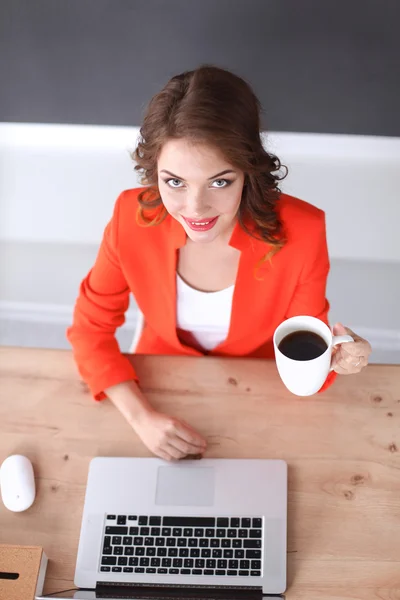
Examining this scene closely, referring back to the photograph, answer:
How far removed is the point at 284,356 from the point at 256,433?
12.4 inches

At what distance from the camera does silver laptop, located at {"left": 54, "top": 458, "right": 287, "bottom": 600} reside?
3.53 feet

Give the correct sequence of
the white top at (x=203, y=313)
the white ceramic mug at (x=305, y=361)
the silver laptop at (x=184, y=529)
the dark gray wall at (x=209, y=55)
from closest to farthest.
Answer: the white ceramic mug at (x=305, y=361) < the silver laptop at (x=184, y=529) < the white top at (x=203, y=313) < the dark gray wall at (x=209, y=55)

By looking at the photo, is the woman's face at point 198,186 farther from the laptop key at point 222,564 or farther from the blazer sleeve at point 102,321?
Result: the laptop key at point 222,564

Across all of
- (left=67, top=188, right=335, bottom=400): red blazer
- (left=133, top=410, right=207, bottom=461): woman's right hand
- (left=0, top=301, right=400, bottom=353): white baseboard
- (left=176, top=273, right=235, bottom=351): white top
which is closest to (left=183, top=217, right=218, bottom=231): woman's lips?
(left=67, top=188, right=335, bottom=400): red blazer

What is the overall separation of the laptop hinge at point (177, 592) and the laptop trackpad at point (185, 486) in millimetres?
137

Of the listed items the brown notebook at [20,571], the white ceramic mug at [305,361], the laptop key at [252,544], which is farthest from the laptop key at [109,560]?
the white ceramic mug at [305,361]

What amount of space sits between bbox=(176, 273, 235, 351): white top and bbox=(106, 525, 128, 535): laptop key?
18.4 inches

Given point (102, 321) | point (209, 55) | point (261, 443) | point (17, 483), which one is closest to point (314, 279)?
point (261, 443)

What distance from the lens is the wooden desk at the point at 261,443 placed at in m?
1.10

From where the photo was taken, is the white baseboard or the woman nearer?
the woman

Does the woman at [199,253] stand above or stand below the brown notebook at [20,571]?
above

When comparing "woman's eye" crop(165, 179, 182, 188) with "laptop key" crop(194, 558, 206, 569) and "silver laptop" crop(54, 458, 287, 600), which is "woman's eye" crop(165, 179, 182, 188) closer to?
"silver laptop" crop(54, 458, 287, 600)

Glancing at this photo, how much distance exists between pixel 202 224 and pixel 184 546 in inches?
21.3

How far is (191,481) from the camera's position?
118 centimetres
